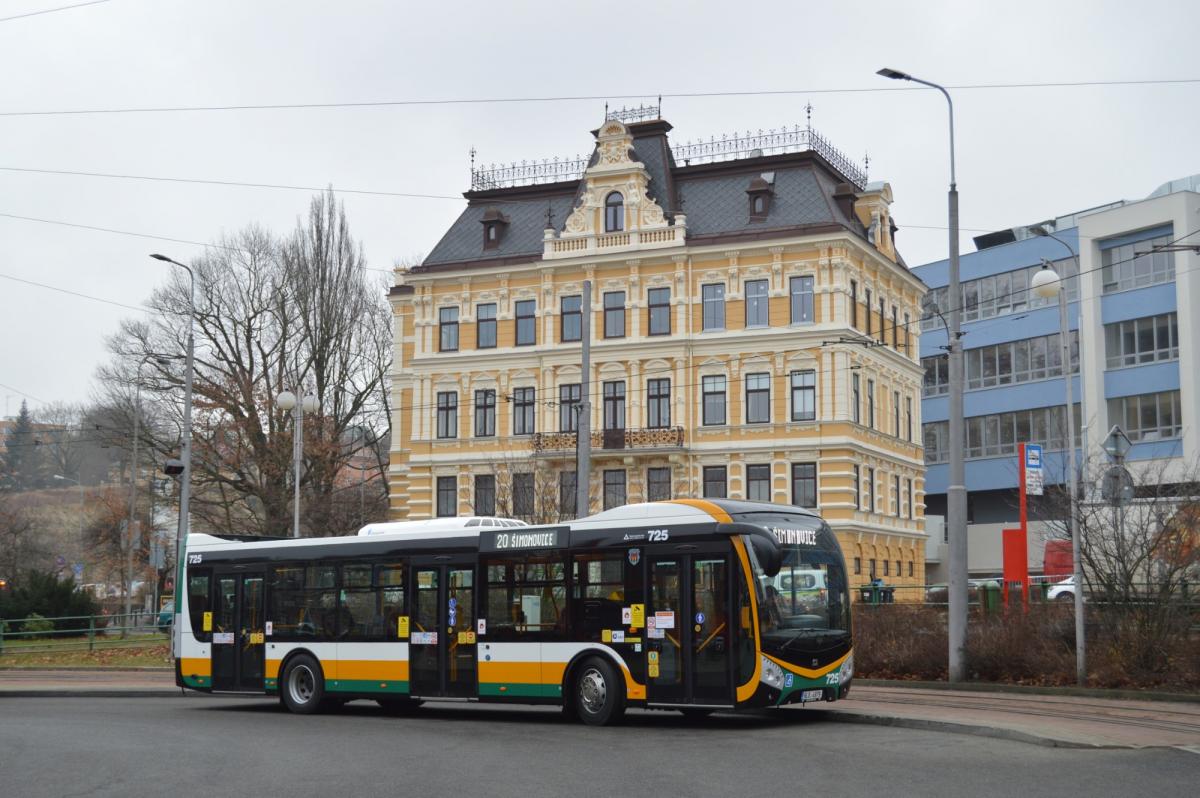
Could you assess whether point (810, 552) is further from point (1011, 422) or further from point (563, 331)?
point (1011, 422)

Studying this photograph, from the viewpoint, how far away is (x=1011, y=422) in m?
75.2

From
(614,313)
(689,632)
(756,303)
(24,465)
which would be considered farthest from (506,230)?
(24,465)

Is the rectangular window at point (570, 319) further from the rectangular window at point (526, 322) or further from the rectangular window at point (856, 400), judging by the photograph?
the rectangular window at point (856, 400)

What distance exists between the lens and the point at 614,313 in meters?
57.1

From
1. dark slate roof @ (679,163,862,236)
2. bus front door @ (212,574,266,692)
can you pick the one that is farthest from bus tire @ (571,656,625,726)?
dark slate roof @ (679,163,862,236)

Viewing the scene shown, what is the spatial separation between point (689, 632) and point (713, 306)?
37.8 meters

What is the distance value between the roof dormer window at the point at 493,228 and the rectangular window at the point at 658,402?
9.68 metres

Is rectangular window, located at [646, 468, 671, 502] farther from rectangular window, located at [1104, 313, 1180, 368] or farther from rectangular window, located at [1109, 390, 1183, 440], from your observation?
rectangular window, located at [1104, 313, 1180, 368]

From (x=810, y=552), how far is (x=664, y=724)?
10.1 feet

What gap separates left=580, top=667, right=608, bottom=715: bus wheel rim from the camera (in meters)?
19.5

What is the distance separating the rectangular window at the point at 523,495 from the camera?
5297cm

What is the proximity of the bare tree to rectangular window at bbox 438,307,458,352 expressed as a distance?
11.4 feet

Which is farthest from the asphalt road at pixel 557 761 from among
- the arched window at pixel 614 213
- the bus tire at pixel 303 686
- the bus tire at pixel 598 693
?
the arched window at pixel 614 213

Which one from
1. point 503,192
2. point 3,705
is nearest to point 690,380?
point 503,192
